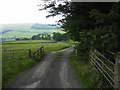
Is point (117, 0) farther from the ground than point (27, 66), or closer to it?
farther from the ground

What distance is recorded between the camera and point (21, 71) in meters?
8.73

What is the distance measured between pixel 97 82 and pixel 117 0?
4845mm

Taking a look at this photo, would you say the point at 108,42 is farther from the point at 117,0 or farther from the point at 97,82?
the point at 117,0

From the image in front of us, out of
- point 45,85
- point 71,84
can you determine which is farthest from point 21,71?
point 71,84

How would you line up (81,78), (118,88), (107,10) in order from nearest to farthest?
(118,88) → (81,78) → (107,10)

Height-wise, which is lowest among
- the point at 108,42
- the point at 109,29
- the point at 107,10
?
the point at 108,42

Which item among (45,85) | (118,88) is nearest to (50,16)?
(45,85)

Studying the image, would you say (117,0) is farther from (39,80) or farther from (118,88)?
(39,80)

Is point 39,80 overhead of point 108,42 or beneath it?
beneath

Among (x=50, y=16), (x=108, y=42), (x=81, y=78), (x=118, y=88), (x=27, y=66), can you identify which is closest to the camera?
(x=118, y=88)

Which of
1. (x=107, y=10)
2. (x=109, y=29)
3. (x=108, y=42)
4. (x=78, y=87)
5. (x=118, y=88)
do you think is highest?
(x=107, y=10)

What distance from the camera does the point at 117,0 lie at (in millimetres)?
6609

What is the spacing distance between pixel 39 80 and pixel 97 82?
11.2ft

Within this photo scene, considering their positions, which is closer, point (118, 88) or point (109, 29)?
point (118, 88)
